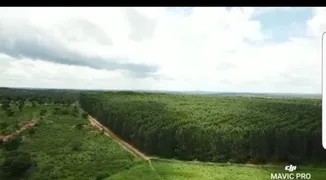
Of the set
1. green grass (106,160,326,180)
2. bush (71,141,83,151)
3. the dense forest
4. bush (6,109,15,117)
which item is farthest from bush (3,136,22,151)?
green grass (106,160,326,180)

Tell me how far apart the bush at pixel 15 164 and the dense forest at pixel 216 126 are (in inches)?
26.7

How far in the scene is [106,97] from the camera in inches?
160

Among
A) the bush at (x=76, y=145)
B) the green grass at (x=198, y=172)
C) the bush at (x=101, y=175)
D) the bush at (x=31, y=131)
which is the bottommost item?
the bush at (x=101, y=175)

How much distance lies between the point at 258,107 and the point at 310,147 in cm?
55

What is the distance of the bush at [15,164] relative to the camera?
3576 mm

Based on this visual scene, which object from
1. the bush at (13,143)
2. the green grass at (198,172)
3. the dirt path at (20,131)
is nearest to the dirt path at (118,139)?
the green grass at (198,172)

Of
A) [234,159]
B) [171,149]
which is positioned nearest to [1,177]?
[171,149]

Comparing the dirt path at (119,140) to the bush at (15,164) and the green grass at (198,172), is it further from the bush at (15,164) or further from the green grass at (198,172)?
the bush at (15,164)

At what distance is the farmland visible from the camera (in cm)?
367

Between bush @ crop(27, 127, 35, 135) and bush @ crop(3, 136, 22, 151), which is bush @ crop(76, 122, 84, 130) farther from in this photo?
bush @ crop(3, 136, 22, 151)

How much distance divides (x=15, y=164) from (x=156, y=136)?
1.17 meters
